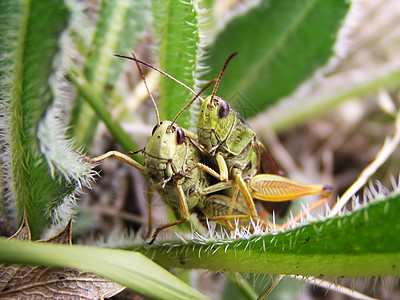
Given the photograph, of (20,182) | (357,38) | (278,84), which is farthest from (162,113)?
(357,38)

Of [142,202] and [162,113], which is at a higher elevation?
[162,113]

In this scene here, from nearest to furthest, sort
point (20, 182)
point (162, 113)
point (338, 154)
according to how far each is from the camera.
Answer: point (20, 182) < point (162, 113) < point (338, 154)

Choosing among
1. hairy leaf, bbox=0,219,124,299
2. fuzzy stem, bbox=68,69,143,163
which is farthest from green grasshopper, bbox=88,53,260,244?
hairy leaf, bbox=0,219,124,299

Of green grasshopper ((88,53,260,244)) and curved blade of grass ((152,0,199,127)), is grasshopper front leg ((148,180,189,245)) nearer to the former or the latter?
green grasshopper ((88,53,260,244))

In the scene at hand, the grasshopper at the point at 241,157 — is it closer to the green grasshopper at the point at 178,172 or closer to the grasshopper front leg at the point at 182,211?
the green grasshopper at the point at 178,172

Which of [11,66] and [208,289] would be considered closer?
[11,66]

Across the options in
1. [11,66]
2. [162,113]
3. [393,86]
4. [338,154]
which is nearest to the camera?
[11,66]

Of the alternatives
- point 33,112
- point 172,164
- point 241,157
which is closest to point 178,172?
point 172,164

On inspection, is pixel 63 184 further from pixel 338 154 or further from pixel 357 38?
pixel 357 38
